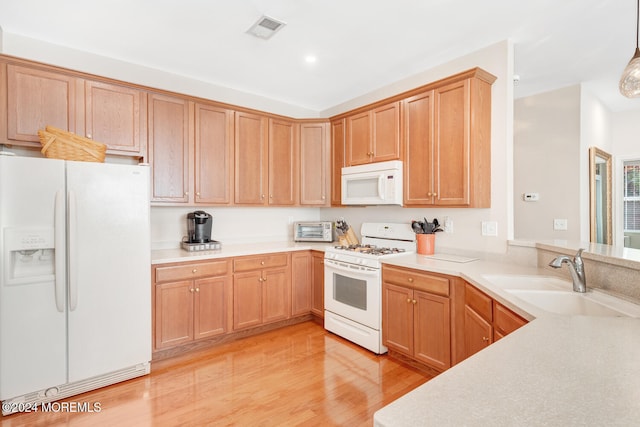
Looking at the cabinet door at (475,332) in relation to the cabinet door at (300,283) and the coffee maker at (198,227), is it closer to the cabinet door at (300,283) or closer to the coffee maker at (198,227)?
the cabinet door at (300,283)

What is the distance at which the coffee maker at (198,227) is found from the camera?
3197 millimetres

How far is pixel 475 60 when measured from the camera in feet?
8.96

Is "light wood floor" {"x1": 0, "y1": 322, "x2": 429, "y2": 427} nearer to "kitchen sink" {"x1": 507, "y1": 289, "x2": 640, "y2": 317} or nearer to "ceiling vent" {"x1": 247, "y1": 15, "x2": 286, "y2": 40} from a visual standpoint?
"kitchen sink" {"x1": 507, "y1": 289, "x2": 640, "y2": 317}

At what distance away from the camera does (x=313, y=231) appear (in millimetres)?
3947

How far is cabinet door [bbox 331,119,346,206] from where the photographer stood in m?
3.70

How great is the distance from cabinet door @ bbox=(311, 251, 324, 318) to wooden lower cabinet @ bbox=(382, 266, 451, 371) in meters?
0.91

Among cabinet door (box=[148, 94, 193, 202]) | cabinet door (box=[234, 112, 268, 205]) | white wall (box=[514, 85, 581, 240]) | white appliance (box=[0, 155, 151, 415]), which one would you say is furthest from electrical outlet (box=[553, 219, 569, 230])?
white appliance (box=[0, 155, 151, 415])

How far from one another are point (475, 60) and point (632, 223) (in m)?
3.41

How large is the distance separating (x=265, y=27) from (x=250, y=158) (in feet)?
4.75

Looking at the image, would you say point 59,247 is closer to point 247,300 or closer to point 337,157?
point 247,300

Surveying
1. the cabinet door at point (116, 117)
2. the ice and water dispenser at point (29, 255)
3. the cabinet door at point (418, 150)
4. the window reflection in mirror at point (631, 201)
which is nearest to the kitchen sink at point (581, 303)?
the cabinet door at point (418, 150)

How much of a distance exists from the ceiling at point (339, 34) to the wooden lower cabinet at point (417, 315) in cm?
189

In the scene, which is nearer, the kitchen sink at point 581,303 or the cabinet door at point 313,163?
the kitchen sink at point 581,303

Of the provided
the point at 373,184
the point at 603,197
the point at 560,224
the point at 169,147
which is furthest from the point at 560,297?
the point at 603,197
